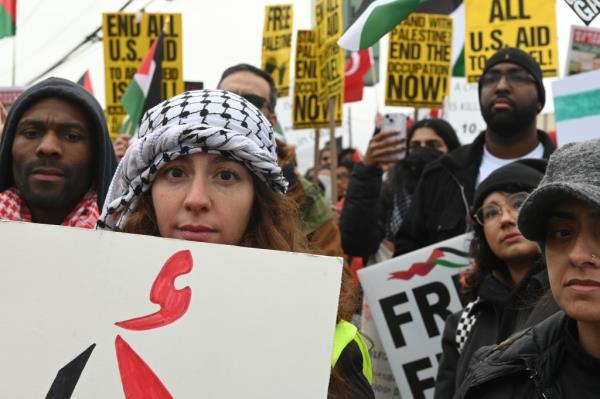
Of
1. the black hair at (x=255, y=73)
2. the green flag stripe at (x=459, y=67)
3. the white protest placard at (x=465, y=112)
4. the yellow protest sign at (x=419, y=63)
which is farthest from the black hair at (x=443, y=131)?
the white protest placard at (x=465, y=112)

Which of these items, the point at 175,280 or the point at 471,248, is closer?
the point at 175,280

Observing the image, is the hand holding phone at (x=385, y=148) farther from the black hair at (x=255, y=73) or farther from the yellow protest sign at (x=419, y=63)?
the yellow protest sign at (x=419, y=63)

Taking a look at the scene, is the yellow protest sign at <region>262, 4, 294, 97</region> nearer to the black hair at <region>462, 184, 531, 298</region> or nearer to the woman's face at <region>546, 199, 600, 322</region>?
the black hair at <region>462, 184, 531, 298</region>

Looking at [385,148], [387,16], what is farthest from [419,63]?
[387,16]

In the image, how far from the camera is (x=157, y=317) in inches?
69.2

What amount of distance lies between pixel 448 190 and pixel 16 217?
96.5 inches

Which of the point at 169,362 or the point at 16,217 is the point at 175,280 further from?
the point at 16,217

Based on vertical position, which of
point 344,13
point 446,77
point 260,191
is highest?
point 344,13

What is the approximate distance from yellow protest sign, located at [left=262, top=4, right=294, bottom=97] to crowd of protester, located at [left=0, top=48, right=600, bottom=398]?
12.3 feet

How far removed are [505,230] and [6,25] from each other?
654 cm

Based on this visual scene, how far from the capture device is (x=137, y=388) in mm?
1717

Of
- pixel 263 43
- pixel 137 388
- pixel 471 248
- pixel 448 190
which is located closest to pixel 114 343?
pixel 137 388

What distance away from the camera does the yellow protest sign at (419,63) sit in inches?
291

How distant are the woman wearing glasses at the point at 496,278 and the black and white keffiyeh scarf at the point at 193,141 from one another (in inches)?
56.1
